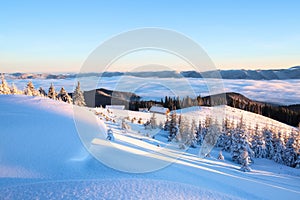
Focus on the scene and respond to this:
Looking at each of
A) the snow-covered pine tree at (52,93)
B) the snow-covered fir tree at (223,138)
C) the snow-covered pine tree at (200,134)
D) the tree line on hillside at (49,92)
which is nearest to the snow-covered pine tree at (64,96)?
the tree line on hillside at (49,92)

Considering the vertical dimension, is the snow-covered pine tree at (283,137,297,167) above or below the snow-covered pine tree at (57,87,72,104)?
below

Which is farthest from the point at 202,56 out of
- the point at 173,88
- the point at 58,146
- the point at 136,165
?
the point at 58,146

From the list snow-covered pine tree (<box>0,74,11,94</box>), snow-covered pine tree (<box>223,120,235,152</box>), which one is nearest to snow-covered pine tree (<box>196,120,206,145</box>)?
snow-covered pine tree (<box>223,120,235,152</box>)

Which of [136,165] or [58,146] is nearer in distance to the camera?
[58,146]

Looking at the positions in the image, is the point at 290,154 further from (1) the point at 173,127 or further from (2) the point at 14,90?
(2) the point at 14,90

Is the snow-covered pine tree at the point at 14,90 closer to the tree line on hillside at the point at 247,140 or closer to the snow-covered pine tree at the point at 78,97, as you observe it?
the snow-covered pine tree at the point at 78,97

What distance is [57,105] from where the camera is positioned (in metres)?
13.0

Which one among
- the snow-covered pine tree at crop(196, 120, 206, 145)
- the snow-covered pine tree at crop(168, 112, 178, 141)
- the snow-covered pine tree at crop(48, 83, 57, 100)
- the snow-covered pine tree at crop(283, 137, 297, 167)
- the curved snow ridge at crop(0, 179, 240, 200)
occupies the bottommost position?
the snow-covered pine tree at crop(283, 137, 297, 167)

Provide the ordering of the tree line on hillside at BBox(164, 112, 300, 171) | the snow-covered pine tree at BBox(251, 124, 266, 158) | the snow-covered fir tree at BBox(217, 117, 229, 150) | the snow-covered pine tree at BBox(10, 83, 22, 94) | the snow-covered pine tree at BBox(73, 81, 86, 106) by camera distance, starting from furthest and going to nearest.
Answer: the snow-covered fir tree at BBox(217, 117, 229, 150), the snow-covered pine tree at BBox(251, 124, 266, 158), the snow-covered pine tree at BBox(73, 81, 86, 106), the snow-covered pine tree at BBox(10, 83, 22, 94), the tree line on hillside at BBox(164, 112, 300, 171)

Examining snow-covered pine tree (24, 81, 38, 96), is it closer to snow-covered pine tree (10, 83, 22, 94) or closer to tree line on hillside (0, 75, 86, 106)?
tree line on hillside (0, 75, 86, 106)

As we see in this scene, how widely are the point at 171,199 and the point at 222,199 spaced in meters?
1.73

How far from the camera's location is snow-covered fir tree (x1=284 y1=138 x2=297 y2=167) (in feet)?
128

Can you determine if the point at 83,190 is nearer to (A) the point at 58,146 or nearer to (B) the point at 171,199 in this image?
(B) the point at 171,199

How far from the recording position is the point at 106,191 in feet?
19.7
